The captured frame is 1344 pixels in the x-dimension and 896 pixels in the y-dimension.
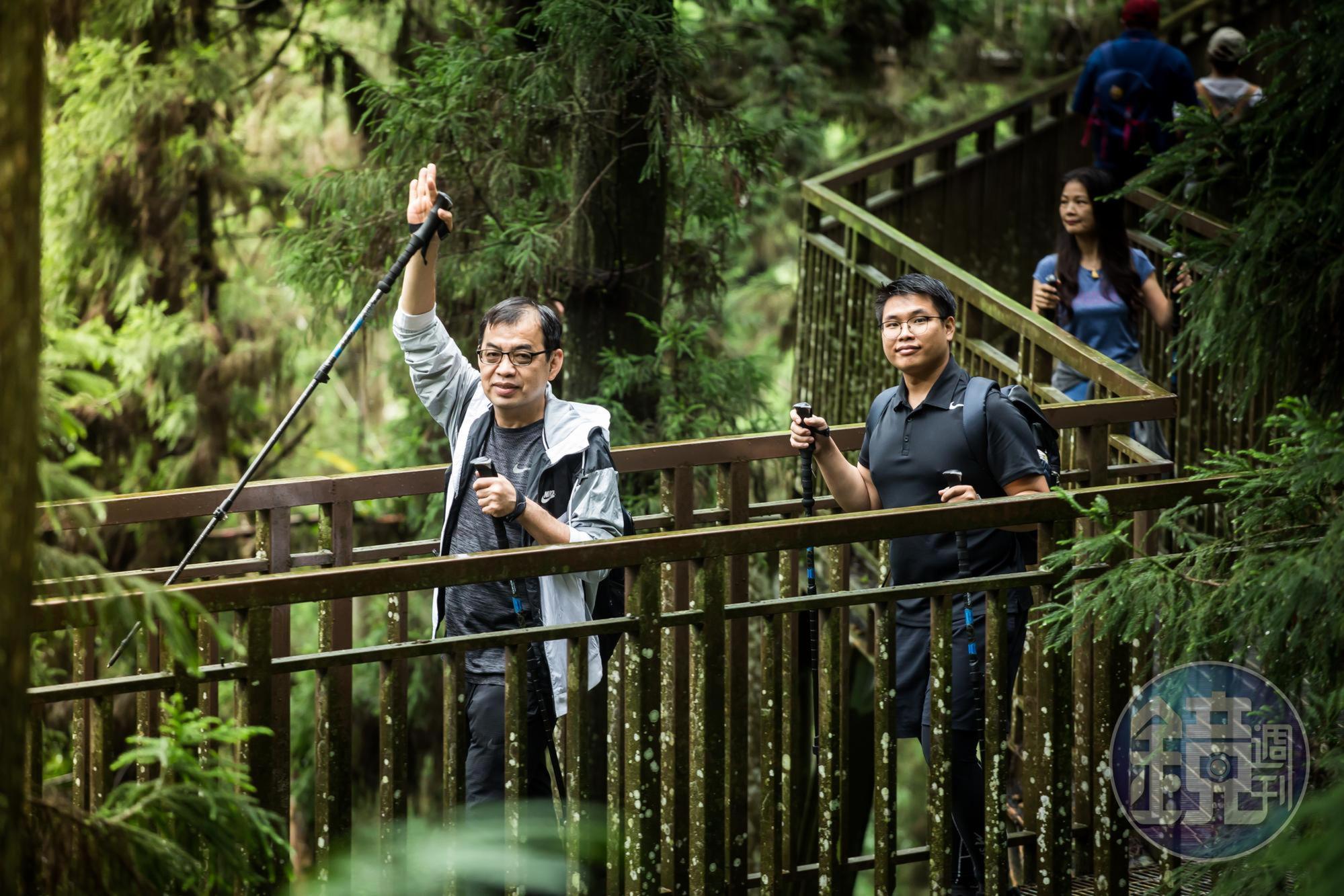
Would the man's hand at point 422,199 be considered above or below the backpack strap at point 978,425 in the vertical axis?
above

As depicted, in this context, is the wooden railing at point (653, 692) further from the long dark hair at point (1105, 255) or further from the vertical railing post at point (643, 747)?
the long dark hair at point (1105, 255)

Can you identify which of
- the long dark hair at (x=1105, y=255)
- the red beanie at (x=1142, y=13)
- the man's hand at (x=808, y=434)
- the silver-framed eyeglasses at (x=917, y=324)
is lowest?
the man's hand at (x=808, y=434)

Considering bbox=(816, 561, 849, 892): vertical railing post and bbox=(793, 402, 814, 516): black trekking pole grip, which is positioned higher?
bbox=(793, 402, 814, 516): black trekking pole grip

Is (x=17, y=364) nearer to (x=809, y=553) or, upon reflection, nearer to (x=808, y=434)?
(x=809, y=553)

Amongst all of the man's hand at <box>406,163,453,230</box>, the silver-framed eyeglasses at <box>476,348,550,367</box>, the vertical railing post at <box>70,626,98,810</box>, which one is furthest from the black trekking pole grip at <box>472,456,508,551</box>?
the vertical railing post at <box>70,626,98,810</box>

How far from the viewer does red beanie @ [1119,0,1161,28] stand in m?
8.09

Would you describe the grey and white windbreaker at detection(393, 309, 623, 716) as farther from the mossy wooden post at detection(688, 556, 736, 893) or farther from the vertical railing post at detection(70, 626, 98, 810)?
the vertical railing post at detection(70, 626, 98, 810)

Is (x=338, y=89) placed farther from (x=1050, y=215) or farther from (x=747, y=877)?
(x=747, y=877)

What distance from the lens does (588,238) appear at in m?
7.01

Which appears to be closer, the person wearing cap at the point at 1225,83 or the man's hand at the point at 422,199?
the man's hand at the point at 422,199

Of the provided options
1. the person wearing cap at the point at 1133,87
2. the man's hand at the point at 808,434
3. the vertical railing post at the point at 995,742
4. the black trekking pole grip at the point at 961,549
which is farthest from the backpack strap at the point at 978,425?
the person wearing cap at the point at 1133,87

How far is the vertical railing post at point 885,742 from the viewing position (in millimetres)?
3441

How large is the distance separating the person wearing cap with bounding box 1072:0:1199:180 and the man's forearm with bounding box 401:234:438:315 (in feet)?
16.1

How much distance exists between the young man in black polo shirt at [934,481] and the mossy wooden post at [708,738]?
0.63 m
